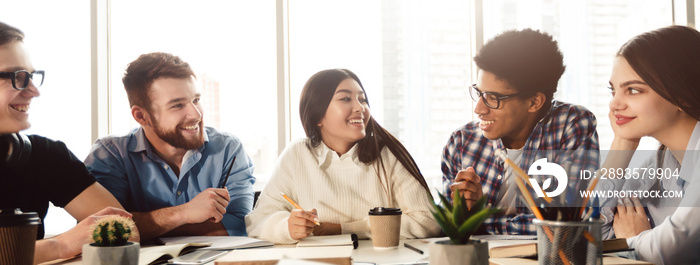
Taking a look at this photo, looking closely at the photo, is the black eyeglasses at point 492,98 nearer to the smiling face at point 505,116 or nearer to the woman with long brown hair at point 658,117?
the smiling face at point 505,116

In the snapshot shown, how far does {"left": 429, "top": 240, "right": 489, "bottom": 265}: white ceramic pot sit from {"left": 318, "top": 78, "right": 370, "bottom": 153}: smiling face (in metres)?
1.19

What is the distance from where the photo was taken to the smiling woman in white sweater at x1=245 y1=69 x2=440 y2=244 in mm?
1927

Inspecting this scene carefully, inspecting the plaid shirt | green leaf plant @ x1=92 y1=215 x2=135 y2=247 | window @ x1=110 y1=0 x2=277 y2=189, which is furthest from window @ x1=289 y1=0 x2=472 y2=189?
green leaf plant @ x1=92 y1=215 x2=135 y2=247

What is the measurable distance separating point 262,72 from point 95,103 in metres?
1.18

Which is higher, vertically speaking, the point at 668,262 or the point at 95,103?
the point at 95,103

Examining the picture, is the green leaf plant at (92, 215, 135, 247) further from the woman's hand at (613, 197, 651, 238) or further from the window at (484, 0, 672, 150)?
the window at (484, 0, 672, 150)

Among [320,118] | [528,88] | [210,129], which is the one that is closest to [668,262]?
[528,88]

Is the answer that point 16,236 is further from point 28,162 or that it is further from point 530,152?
point 530,152

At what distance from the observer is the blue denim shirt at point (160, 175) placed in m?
2.08

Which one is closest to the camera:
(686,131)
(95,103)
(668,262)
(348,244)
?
(668,262)

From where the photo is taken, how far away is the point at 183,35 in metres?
3.76

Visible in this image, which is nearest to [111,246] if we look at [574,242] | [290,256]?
[290,256]

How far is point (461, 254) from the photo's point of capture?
2.80 ft

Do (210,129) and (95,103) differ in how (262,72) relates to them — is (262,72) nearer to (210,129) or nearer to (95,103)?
(95,103)
